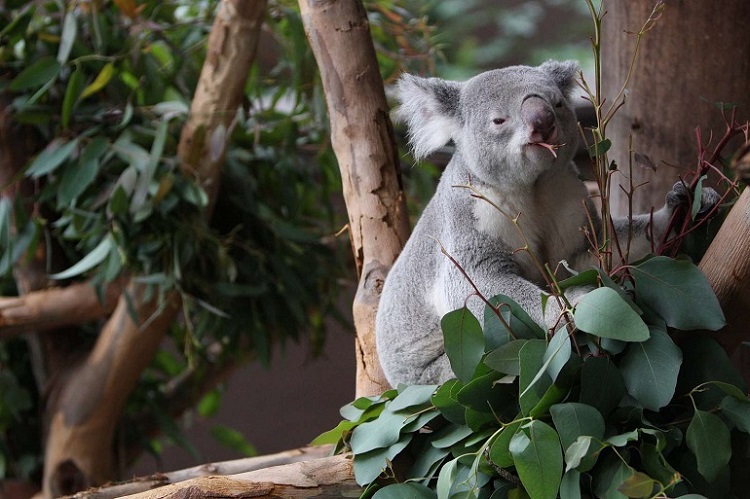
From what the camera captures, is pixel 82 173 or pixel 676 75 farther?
pixel 82 173

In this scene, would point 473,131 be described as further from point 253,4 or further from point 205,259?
point 205,259

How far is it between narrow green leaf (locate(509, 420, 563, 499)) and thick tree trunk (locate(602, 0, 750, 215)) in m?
0.93

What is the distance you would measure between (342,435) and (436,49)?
2234mm

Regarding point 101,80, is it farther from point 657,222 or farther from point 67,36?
point 657,222

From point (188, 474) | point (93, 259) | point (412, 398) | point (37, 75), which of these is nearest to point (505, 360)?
Result: point (412, 398)

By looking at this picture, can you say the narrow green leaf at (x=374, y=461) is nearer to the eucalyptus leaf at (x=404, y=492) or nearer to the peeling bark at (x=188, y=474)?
the eucalyptus leaf at (x=404, y=492)

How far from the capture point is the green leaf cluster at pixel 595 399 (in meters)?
1.38

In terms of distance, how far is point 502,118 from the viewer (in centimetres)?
186

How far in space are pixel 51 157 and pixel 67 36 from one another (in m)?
0.46

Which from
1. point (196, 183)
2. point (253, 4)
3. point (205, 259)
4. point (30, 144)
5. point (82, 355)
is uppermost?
point (253, 4)

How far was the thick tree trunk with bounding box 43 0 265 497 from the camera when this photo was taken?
3.10 metres

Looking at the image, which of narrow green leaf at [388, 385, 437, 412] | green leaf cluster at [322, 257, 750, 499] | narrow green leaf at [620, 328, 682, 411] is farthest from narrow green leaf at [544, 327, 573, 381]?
narrow green leaf at [388, 385, 437, 412]

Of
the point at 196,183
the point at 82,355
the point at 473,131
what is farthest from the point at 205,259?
the point at 473,131

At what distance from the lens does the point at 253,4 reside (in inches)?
117
